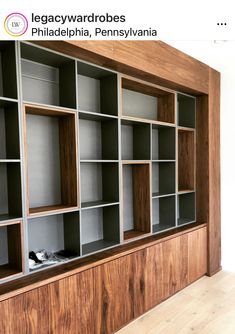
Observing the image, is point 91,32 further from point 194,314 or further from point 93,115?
point 194,314

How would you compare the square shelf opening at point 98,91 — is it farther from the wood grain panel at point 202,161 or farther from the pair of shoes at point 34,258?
the wood grain panel at point 202,161

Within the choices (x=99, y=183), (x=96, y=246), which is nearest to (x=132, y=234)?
(x=96, y=246)

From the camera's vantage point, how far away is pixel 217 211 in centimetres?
358

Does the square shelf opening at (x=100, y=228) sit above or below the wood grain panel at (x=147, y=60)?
below

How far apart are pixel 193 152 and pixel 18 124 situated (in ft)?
7.56

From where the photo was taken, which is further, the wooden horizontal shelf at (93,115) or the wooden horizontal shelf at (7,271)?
the wooden horizontal shelf at (93,115)

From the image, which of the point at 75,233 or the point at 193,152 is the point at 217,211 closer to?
the point at 193,152

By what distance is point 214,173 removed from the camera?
11.4 feet

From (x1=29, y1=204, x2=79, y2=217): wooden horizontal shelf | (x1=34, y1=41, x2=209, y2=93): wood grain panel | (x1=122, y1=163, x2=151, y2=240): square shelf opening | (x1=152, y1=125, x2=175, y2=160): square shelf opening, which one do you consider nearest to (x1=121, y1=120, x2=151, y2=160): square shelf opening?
(x1=122, y1=163, x2=151, y2=240): square shelf opening

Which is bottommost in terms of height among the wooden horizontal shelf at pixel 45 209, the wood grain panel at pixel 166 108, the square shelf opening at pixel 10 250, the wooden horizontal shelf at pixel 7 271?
the wooden horizontal shelf at pixel 7 271

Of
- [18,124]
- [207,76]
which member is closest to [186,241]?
[207,76]

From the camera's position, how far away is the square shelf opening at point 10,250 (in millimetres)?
1838

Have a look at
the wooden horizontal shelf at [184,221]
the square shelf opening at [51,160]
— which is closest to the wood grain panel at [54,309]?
the square shelf opening at [51,160]

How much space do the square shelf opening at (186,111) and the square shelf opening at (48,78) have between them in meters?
1.62
